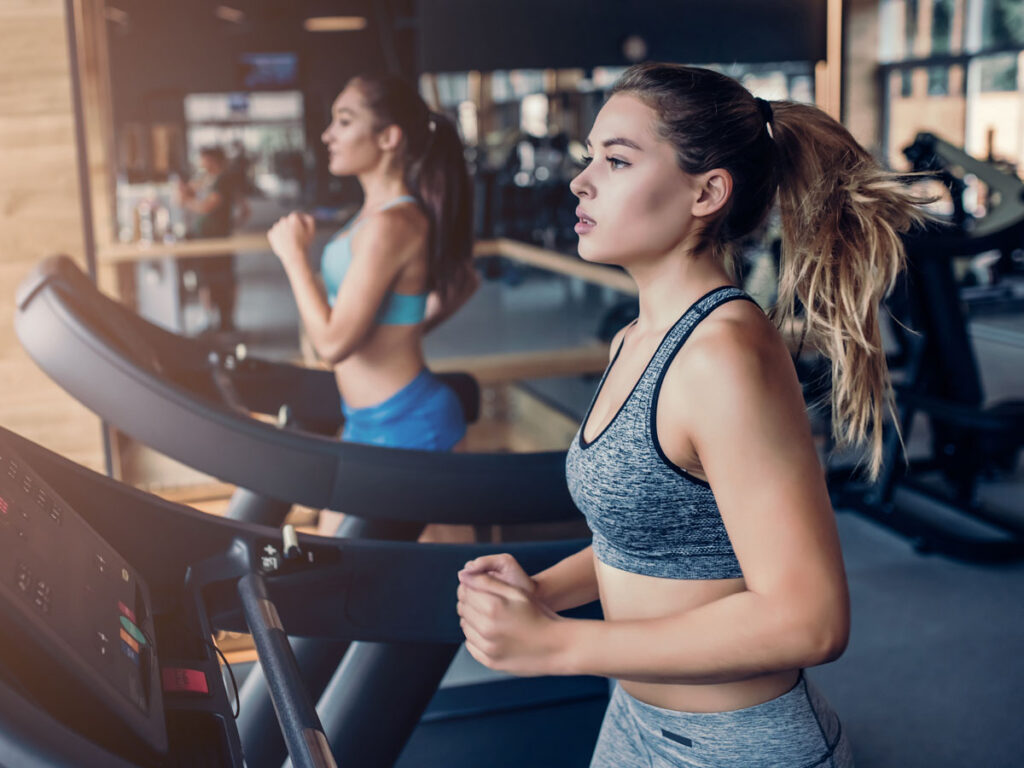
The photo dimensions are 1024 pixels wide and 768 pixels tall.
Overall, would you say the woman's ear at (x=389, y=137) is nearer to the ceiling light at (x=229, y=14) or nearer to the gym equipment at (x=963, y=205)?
the gym equipment at (x=963, y=205)

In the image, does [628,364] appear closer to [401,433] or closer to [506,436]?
[401,433]

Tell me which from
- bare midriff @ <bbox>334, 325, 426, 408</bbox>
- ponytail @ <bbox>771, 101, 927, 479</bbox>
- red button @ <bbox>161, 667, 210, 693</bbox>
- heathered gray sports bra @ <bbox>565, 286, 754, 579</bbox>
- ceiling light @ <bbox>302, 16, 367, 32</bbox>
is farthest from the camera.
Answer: ceiling light @ <bbox>302, 16, 367, 32</bbox>

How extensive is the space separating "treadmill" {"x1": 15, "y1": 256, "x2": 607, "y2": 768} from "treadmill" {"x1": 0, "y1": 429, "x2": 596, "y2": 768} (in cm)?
41

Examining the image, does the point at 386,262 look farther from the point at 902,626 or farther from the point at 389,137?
the point at 902,626

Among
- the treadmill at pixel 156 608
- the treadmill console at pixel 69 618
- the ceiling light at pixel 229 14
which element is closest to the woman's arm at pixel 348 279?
the treadmill at pixel 156 608

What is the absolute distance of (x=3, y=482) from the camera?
854mm

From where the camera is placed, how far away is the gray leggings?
1063 mm

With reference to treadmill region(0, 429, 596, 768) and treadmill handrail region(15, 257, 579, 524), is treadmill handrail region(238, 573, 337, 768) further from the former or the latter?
treadmill handrail region(15, 257, 579, 524)

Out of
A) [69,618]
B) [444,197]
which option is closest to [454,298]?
[444,197]

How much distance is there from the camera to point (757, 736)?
1.07 m

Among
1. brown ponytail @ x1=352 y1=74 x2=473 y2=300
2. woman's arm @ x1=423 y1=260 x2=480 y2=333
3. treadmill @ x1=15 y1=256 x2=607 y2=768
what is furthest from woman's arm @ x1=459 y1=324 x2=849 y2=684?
woman's arm @ x1=423 y1=260 x2=480 y2=333

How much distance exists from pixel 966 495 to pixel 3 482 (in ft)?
13.3

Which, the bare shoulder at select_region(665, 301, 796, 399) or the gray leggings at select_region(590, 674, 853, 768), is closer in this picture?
the bare shoulder at select_region(665, 301, 796, 399)

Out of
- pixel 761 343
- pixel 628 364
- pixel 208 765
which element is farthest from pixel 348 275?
pixel 208 765
